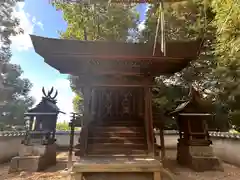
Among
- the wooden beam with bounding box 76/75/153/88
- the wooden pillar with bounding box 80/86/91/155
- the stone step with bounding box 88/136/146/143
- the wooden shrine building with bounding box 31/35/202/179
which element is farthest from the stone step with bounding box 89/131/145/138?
the wooden beam with bounding box 76/75/153/88

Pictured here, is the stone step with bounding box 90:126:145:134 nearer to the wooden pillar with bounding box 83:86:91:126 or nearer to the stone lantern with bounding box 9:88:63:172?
the wooden pillar with bounding box 83:86:91:126

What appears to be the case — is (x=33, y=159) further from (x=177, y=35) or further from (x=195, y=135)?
(x=177, y=35)

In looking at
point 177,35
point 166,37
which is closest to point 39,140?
point 166,37

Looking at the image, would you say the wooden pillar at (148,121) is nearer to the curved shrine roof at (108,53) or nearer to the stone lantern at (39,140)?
the curved shrine roof at (108,53)

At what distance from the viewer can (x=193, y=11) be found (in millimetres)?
12523

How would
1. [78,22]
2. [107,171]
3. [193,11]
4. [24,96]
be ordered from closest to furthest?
[107,171], [193,11], [78,22], [24,96]

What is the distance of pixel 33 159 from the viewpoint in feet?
26.6

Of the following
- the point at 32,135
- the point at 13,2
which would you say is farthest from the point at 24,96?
the point at 32,135

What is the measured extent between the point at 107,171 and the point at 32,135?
5380 millimetres

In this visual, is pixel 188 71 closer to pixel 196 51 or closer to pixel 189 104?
pixel 189 104

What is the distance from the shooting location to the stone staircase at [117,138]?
6.50 meters

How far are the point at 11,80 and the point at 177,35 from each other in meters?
14.6

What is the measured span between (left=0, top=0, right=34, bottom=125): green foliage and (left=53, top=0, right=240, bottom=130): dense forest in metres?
3.37

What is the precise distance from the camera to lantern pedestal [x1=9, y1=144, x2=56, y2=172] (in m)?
7.98
